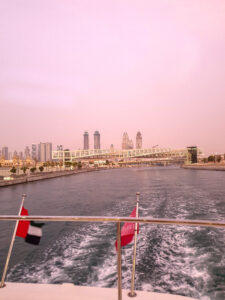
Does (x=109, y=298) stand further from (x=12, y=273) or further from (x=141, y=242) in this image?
(x=141, y=242)

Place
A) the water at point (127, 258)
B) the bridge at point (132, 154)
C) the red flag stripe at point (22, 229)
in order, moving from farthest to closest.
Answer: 1. the bridge at point (132, 154)
2. the water at point (127, 258)
3. the red flag stripe at point (22, 229)

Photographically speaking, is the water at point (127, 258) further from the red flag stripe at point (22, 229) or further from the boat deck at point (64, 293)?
the red flag stripe at point (22, 229)

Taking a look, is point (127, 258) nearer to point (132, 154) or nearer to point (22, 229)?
point (22, 229)

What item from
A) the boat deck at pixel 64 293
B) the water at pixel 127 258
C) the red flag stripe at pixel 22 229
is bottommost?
the water at pixel 127 258

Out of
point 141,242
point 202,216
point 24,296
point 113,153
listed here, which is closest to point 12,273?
point 141,242

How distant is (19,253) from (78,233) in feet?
7.37

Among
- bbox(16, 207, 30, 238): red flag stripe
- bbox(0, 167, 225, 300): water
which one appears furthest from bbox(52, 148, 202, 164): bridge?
bbox(16, 207, 30, 238): red flag stripe

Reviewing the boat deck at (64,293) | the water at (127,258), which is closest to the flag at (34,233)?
the boat deck at (64,293)

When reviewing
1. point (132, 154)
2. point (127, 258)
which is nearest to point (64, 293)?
point (127, 258)

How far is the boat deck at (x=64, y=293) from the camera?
1.71 metres

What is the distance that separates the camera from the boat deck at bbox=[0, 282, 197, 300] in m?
1.71

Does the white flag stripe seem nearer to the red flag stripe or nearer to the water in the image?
the red flag stripe

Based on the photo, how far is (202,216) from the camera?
1067cm

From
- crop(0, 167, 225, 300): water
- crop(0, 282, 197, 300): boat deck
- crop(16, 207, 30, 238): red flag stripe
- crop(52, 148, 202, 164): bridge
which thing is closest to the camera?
crop(0, 282, 197, 300): boat deck
